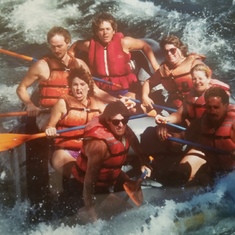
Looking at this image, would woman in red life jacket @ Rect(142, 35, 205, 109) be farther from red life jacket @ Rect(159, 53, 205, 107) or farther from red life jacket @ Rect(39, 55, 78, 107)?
red life jacket @ Rect(39, 55, 78, 107)

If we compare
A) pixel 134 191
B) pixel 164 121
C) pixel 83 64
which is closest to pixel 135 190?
pixel 134 191

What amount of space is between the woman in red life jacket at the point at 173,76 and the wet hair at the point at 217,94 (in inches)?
2.6

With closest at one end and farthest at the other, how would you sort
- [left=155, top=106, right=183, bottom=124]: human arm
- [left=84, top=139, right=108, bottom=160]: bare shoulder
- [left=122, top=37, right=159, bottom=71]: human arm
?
[left=84, top=139, right=108, bottom=160]: bare shoulder, [left=155, top=106, right=183, bottom=124]: human arm, [left=122, top=37, right=159, bottom=71]: human arm

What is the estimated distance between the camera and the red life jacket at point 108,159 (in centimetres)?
105

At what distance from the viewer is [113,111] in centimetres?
107

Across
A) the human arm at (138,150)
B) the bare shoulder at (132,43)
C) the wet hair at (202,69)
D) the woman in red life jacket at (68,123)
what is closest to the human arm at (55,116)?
the woman in red life jacket at (68,123)

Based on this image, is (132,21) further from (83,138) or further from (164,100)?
(83,138)

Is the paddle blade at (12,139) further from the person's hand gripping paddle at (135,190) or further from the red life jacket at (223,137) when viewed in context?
the red life jacket at (223,137)

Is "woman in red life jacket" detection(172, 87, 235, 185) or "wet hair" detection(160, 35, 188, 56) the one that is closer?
"woman in red life jacket" detection(172, 87, 235, 185)

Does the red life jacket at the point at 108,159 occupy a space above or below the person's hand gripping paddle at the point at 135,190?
above

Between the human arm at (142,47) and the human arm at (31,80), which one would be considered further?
the human arm at (142,47)

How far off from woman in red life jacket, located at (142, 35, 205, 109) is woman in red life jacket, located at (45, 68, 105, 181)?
20 cm

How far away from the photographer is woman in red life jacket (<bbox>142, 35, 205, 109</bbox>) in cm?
118

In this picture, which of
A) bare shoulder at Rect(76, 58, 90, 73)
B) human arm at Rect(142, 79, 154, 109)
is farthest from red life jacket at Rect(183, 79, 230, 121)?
bare shoulder at Rect(76, 58, 90, 73)
